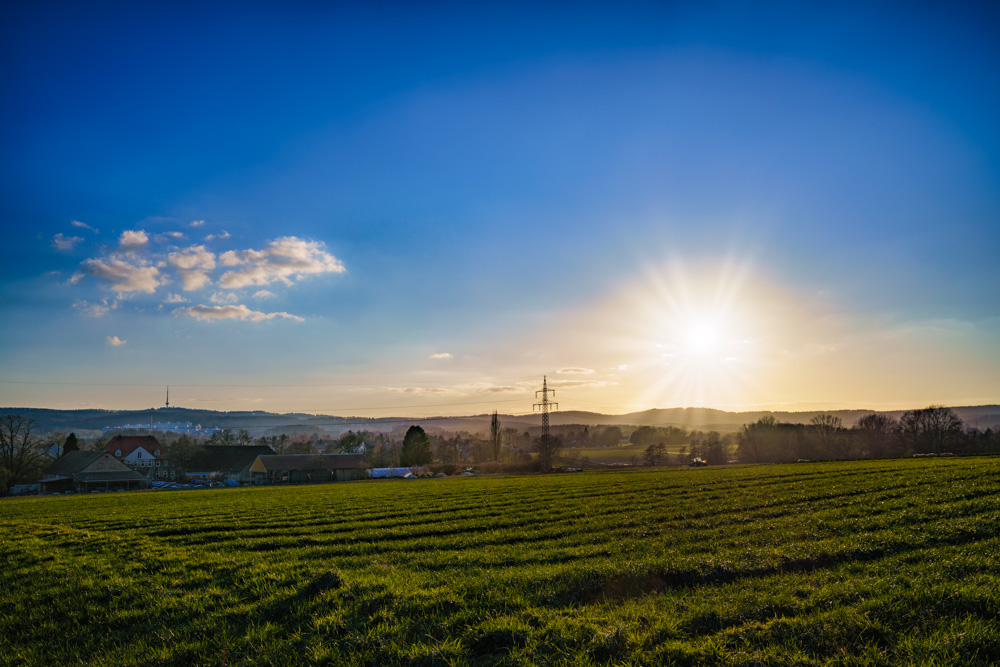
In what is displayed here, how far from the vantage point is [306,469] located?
10194cm

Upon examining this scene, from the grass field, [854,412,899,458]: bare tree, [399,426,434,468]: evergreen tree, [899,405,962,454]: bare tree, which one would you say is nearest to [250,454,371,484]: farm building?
[399,426,434,468]: evergreen tree

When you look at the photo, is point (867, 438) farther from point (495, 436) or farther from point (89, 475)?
point (89, 475)

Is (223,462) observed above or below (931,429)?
below

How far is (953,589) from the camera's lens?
8070 mm

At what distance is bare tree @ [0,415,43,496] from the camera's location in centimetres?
7950

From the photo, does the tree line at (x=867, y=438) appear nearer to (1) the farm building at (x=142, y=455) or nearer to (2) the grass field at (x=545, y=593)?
(2) the grass field at (x=545, y=593)

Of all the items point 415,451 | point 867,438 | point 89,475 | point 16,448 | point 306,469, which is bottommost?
point 306,469

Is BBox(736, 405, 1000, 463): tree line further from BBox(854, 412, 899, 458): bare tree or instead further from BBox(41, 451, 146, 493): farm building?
BBox(41, 451, 146, 493): farm building

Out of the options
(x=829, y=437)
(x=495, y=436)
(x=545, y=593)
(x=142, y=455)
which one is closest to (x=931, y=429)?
(x=829, y=437)

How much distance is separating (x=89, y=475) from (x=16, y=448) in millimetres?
11680

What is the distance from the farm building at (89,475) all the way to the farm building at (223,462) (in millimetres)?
16955

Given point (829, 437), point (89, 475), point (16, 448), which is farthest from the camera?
point (829, 437)

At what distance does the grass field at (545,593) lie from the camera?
22.7ft

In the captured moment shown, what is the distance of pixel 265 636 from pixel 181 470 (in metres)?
132
